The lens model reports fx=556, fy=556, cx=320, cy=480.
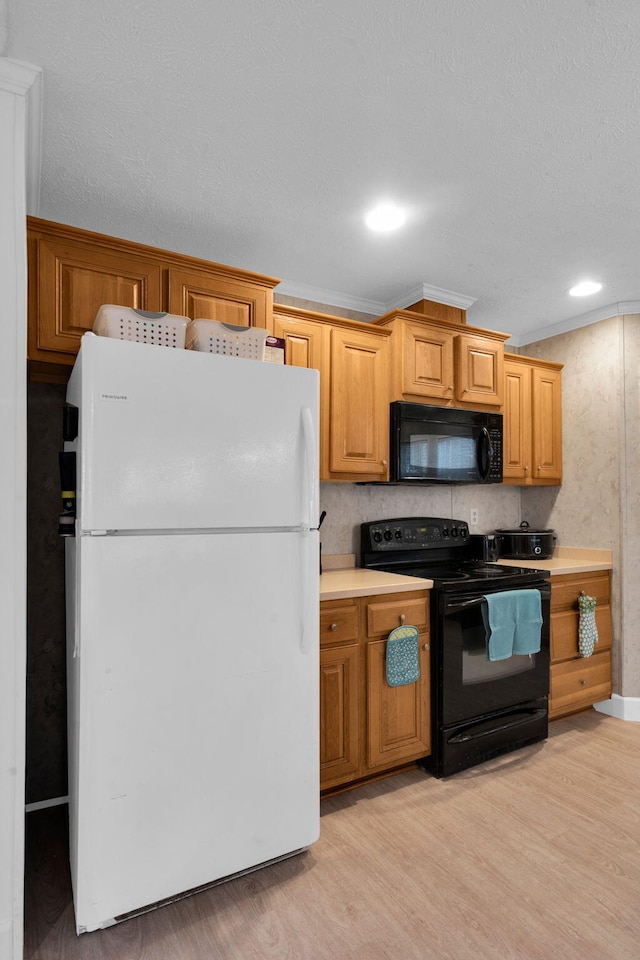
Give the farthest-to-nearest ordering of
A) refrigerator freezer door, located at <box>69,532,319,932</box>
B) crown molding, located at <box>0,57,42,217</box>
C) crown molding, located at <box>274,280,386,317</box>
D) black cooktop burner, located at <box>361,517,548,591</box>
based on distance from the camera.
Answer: crown molding, located at <box>274,280,386,317</box>
black cooktop burner, located at <box>361,517,548,591</box>
refrigerator freezer door, located at <box>69,532,319,932</box>
crown molding, located at <box>0,57,42,217</box>

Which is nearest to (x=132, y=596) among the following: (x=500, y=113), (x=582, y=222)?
(x=500, y=113)

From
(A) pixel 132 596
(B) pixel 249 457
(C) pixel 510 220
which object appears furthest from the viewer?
(C) pixel 510 220

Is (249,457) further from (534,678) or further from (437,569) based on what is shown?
(534,678)

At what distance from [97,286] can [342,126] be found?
109 cm

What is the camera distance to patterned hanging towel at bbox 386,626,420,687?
2.50 m

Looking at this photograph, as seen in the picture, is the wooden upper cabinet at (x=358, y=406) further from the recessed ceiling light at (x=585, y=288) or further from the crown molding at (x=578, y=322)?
the crown molding at (x=578, y=322)

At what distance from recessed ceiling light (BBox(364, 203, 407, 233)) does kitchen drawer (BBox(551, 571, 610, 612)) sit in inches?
83.2

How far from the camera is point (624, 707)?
11.0 ft

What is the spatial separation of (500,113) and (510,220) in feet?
2.30

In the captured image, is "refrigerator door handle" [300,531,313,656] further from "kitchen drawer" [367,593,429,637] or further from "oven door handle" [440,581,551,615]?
"oven door handle" [440,581,551,615]

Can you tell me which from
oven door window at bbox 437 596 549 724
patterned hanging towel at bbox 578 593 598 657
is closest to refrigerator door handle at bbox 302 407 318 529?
oven door window at bbox 437 596 549 724

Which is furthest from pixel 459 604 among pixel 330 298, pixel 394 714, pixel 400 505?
pixel 330 298

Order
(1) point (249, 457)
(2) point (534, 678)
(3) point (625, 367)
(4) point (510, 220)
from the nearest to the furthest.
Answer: (1) point (249, 457) < (4) point (510, 220) < (2) point (534, 678) < (3) point (625, 367)

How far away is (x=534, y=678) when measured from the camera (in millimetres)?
2959
